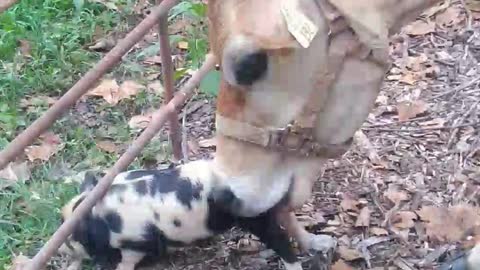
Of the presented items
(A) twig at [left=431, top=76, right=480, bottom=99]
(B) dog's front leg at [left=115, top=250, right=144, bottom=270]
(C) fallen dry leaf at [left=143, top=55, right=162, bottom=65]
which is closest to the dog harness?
(B) dog's front leg at [left=115, top=250, right=144, bottom=270]

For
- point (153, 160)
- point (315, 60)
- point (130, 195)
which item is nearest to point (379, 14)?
point (315, 60)

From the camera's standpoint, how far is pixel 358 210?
111 inches

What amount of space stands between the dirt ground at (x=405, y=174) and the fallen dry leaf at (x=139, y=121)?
14 cm

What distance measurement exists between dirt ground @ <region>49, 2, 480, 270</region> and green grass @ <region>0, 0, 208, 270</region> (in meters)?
0.28

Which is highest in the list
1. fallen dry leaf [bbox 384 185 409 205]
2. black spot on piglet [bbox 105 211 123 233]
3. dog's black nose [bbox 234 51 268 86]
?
dog's black nose [bbox 234 51 268 86]

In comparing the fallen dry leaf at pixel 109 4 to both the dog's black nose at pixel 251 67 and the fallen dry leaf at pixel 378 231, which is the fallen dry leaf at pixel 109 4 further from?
the dog's black nose at pixel 251 67

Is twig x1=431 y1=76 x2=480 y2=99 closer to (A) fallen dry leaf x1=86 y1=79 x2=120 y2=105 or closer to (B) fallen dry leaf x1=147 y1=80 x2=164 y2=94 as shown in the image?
(B) fallen dry leaf x1=147 y1=80 x2=164 y2=94

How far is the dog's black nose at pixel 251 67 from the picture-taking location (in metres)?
1.88

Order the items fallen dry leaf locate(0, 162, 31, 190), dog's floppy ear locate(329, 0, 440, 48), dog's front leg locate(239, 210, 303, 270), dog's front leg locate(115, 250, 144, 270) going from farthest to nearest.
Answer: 1. fallen dry leaf locate(0, 162, 31, 190)
2. dog's front leg locate(115, 250, 144, 270)
3. dog's front leg locate(239, 210, 303, 270)
4. dog's floppy ear locate(329, 0, 440, 48)

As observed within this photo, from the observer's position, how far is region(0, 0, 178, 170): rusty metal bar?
181 cm

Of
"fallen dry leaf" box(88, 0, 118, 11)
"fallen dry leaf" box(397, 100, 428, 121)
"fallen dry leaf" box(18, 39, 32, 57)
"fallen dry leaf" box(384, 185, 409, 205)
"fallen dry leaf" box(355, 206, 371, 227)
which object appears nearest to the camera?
"fallen dry leaf" box(355, 206, 371, 227)

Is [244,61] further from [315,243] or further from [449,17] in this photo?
[449,17]

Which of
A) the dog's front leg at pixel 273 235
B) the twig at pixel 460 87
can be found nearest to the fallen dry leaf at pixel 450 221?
the dog's front leg at pixel 273 235

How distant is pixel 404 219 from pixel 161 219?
2.45ft
